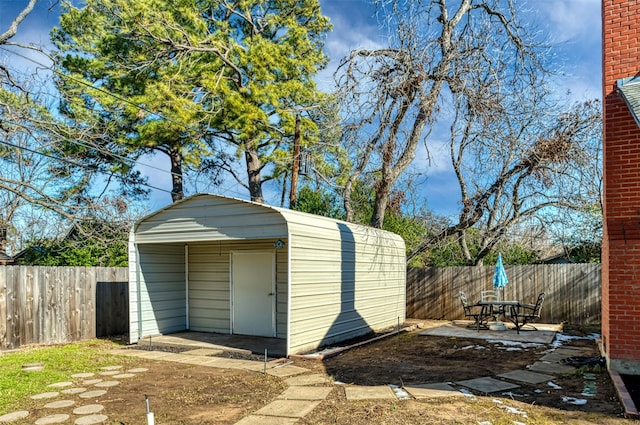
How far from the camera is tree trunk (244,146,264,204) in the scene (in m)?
17.2

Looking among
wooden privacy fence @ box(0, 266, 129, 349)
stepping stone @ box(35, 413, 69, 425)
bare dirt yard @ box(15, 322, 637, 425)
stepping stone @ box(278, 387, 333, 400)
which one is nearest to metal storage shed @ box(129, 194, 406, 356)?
bare dirt yard @ box(15, 322, 637, 425)

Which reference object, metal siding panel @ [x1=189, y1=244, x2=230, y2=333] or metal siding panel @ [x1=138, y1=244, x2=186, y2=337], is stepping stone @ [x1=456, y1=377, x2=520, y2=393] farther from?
metal siding panel @ [x1=138, y1=244, x2=186, y2=337]

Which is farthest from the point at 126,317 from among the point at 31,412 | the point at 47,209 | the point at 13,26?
Result: the point at 13,26

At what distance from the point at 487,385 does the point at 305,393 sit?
90.0 inches

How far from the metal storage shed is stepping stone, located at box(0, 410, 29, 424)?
367 centimetres

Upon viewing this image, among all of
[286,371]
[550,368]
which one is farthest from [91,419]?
[550,368]

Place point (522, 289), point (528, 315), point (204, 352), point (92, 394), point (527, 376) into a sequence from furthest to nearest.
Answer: point (522, 289) → point (528, 315) → point (204, 352) → point (527, 376) → point (92, 394)

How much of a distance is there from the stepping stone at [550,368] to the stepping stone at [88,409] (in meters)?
5.73

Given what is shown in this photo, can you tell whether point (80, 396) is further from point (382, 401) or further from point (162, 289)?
point (162, 289)

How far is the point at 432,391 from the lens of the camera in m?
5.55

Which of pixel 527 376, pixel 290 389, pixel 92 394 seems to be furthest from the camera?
pixel 527 376

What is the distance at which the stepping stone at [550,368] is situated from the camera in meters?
6.63

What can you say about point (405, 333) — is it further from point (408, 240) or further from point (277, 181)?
point (277, 181)

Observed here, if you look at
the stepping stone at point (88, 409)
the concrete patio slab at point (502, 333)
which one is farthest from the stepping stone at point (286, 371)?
the concrete patio slab at point (502, 333)
